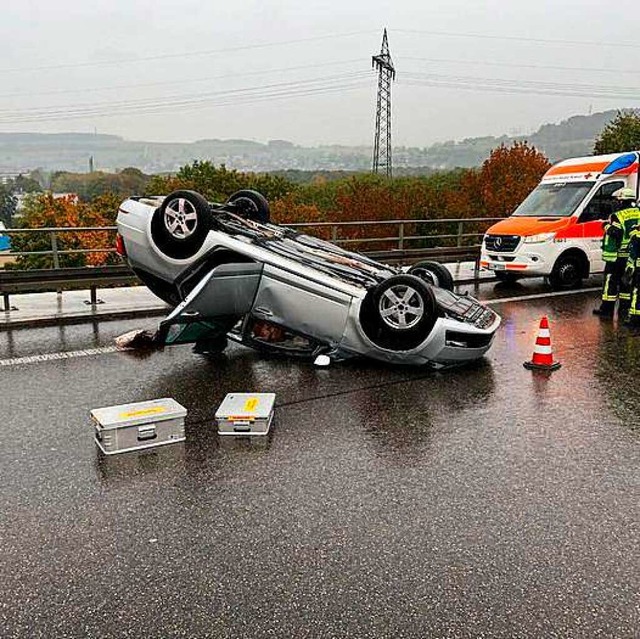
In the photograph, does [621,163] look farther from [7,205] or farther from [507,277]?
[7,205]

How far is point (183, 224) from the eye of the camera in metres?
6.96

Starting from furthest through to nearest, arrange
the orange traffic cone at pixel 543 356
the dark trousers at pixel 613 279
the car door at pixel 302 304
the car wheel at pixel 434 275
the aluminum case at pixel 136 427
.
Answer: the dark trousers at pixel 613 279
the car wheel at pixel 434 275
the orange traffic cone at pixel 543 356
the car door at pixel 302 304
the aluminum case at pixel 136 427

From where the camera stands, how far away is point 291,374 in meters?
6.79

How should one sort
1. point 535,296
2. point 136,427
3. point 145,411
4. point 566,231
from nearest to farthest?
1. point 136,427
2. point 145,411
3. point 535,296
4. point 566,231

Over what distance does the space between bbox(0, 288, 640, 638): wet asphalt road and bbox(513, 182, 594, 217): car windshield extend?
7.34m

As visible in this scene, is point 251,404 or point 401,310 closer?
point 251,404

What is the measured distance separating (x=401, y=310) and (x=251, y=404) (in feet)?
6.22

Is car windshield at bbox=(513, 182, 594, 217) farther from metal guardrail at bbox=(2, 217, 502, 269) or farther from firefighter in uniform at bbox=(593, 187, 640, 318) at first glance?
firefighter in uniform at bbox=(593, 187, 640, 318)

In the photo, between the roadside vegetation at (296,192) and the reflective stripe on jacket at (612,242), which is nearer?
the reflective stripe on jacket at (612,242)

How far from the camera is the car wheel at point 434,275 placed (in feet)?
27.6

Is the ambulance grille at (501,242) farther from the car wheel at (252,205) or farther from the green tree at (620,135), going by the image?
the green tree at (620,135)

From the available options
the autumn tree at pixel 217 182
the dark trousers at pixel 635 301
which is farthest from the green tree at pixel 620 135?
the dark trousers at pixel 635 301

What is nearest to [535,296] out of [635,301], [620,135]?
[635,301]

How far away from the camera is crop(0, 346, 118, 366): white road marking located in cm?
721
